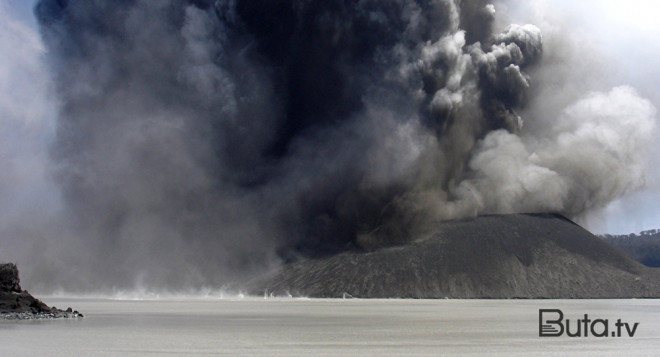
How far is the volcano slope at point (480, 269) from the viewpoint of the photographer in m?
158

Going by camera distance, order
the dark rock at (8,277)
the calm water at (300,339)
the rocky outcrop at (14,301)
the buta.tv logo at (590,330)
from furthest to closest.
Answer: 1. the dark rock at (8,277)
2. the rocky outcrop at (14,301)
3. the buta.tv logo at (590,330)
4. the calm water at (300,339)

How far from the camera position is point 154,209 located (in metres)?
178

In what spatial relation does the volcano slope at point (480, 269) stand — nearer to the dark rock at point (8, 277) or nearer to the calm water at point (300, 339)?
the calm water at point (300, 339)

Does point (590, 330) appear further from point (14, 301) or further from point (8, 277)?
point (8, 277)

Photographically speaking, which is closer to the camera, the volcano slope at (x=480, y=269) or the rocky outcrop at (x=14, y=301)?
the rocky outcrop at (x=14, y=301)

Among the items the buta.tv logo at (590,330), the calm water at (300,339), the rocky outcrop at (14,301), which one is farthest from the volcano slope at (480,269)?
the calm water at (300,339)

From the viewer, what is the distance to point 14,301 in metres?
68.8

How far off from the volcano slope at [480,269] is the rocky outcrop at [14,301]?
92.0m

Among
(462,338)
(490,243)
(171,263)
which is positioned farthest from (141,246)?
(462,338)

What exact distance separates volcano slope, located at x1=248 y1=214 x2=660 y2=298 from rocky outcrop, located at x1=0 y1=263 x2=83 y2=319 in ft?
302

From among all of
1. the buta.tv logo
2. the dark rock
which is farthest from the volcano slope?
the dark rock

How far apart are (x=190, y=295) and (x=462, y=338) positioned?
129m

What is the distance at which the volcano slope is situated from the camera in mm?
158500

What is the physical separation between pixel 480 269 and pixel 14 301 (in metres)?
112
